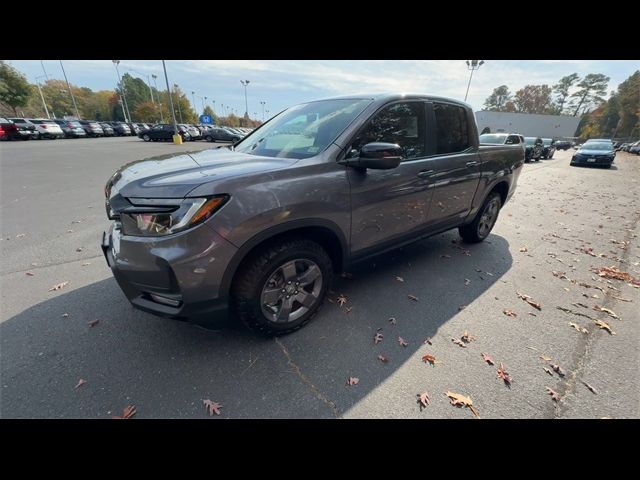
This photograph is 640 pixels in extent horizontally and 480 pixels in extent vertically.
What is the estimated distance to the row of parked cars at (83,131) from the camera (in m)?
24.0

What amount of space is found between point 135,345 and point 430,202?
316cm

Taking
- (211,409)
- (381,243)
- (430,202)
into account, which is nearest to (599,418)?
(381,243)

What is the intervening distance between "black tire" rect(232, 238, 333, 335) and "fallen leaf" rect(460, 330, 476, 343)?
131 centimetres

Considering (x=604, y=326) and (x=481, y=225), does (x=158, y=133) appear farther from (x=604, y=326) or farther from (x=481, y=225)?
(x=604, y=326)

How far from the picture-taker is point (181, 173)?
212 cm

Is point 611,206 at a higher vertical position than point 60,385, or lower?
lower

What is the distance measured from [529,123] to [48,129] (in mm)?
80745

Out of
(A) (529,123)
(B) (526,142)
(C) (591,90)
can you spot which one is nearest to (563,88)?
(C) (591,90)

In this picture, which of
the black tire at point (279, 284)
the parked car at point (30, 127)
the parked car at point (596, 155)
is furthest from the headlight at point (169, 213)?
the parked car at point (30, 127)

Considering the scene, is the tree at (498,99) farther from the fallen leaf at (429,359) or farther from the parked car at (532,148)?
the fallen leaf at (429,359)

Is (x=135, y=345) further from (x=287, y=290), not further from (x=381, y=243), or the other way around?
(x=381, y=243)

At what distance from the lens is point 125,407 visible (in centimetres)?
187

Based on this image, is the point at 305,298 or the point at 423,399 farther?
the point at 305,298

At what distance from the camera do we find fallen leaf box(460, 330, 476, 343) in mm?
2611
